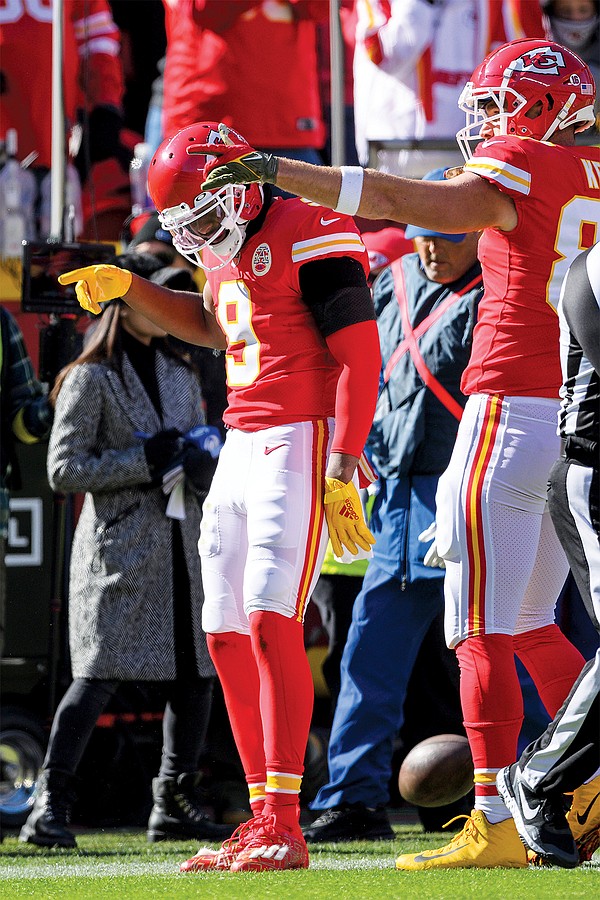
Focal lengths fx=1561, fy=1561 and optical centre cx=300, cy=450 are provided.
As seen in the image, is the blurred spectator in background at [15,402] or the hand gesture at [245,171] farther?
the blurred spectator in background at [15,402]

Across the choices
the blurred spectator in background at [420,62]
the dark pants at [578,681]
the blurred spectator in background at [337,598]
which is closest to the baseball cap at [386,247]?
the blurred spectator in background at [337,598]

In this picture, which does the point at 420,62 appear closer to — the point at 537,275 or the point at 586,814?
the point at 537,275

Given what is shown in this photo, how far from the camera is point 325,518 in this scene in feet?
12.1

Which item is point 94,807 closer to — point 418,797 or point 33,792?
point 33,792

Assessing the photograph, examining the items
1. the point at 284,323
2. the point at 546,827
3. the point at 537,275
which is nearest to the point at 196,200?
the point at 284,323

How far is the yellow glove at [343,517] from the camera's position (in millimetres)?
3605

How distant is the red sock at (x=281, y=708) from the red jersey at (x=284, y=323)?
498 millimetres

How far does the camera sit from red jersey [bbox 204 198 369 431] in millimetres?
3691

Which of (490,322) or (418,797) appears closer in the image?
(490,322)

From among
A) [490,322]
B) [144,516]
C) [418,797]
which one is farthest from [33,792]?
[490,322]

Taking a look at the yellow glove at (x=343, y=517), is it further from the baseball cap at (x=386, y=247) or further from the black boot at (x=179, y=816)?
the baseball cap at (x=386, y=247)

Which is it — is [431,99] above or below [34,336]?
above

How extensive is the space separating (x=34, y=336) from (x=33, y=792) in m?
1.56

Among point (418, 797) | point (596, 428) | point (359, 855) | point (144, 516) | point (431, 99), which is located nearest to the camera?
point (596, 428)
